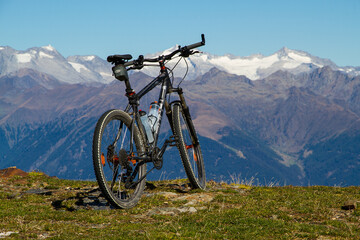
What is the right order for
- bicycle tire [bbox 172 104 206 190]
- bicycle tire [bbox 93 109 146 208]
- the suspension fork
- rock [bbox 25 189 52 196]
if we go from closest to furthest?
1. bicycle tire [bbox 93 109 146 208]
2. bicycle tire [bbox 172 104 206 190]
3. rock [bbox 25 189 52 196]
4. the suspension fork

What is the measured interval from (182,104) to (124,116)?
3469mm

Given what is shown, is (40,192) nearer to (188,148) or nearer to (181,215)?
(188,148)

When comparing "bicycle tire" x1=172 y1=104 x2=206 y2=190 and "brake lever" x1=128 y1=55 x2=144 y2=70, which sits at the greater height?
"brake lever" x1=128 y1=55 x2=144 y2=70

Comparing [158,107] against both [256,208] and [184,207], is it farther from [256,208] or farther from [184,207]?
[256,208]

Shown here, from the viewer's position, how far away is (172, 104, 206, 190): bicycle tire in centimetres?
1335

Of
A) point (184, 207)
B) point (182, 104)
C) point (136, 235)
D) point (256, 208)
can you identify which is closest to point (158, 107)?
point (182, 104)

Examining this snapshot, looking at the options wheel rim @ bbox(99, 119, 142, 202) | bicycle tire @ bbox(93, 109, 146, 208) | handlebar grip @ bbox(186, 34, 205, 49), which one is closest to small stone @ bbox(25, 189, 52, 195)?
wheel rim @ bbox(99, 119, 142, 202)

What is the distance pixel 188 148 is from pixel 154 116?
8.08 ft

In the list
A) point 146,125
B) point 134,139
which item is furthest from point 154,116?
point 134,139

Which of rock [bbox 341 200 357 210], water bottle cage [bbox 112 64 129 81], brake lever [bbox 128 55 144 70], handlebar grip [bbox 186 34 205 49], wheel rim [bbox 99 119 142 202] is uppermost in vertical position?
handlebar grip [bbox 186 34 205 49]

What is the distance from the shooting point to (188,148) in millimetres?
14578

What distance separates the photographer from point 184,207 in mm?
11531

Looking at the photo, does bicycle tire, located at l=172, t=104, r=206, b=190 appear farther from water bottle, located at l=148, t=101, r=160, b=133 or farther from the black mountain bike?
water bottle, located at l=148, t=101, r=160, b=133

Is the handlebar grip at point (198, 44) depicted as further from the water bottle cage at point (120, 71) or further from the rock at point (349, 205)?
the rock at point (349, 205)
